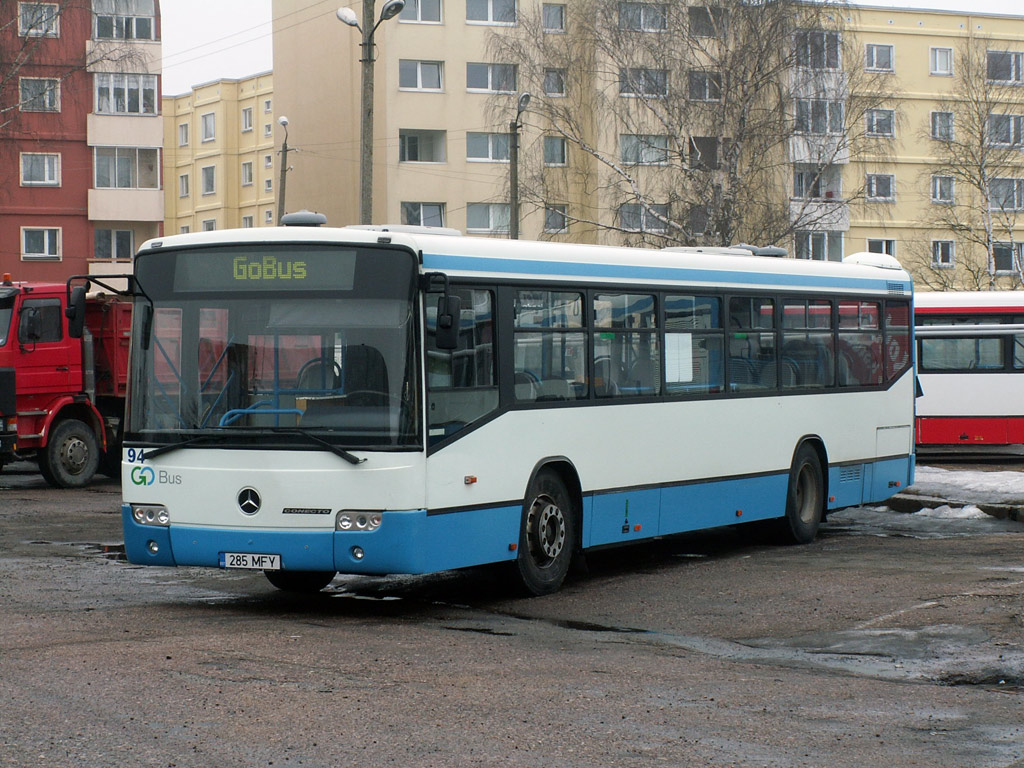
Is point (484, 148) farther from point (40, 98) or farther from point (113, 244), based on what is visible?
point (40, 98)

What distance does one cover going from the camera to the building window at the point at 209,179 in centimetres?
9125

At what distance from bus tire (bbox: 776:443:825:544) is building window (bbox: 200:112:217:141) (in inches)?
3139

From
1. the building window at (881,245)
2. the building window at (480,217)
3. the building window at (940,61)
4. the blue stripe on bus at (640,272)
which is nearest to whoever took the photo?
the blue stripe on bus at (640,272)

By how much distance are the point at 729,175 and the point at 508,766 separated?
35072 mm

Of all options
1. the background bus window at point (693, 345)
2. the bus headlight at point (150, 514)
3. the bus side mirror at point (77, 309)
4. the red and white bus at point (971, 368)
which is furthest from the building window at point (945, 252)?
the bus headlight at point (150, 514)

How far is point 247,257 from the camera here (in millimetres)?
11258

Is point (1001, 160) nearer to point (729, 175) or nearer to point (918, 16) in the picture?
point (918, 16)

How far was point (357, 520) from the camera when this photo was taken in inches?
424

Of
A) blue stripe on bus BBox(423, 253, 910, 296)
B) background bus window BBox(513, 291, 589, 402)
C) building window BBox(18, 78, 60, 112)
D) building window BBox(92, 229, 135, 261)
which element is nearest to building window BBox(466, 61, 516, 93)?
building window BBox(92, 229, 135, 261)

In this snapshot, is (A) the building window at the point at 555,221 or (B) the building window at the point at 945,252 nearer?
(A) the building window at the point at 555,221

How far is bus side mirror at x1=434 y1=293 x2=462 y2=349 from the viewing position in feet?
35.2

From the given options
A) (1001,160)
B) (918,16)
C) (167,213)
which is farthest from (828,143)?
(167,213)

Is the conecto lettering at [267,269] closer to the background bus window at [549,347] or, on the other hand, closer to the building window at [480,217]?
the background bus window at [549,347]

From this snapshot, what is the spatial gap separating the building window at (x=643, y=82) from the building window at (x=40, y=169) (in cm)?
2482
